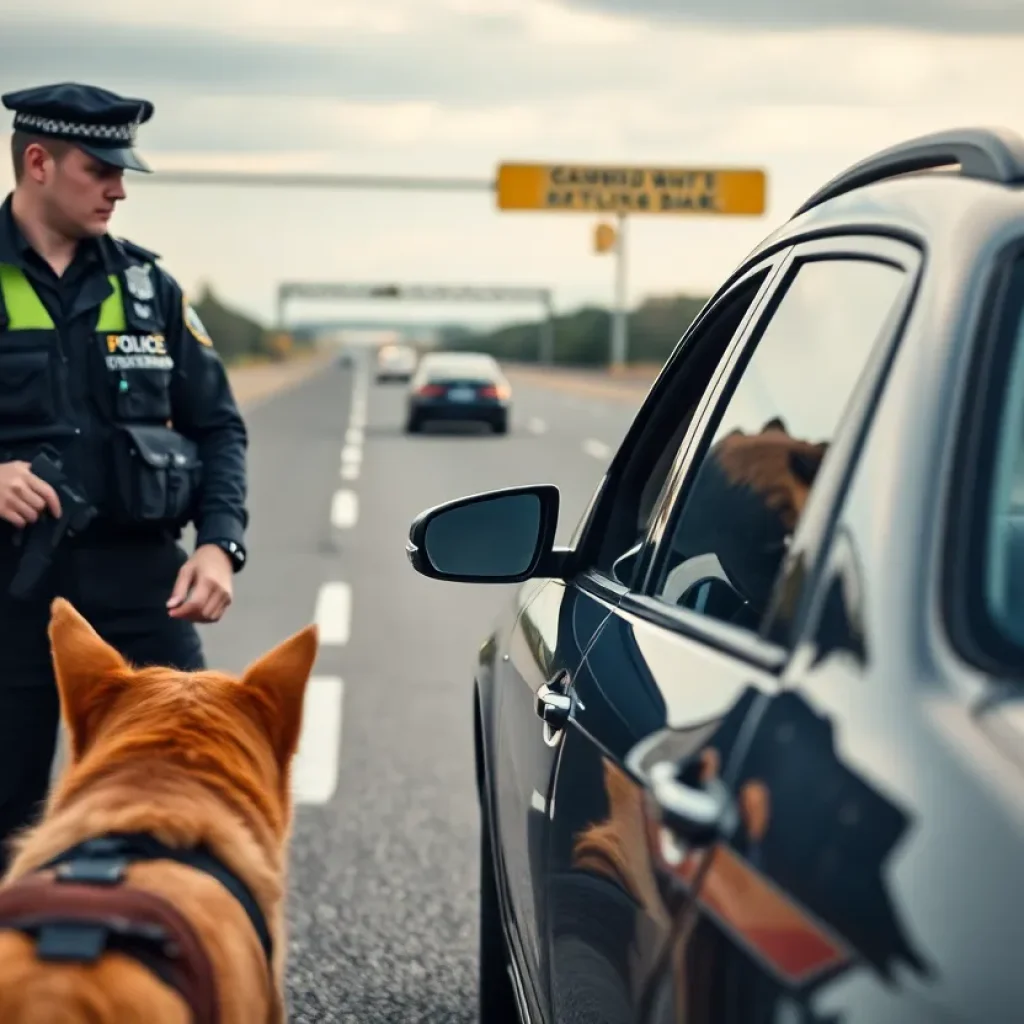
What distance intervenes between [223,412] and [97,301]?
1.41 feet

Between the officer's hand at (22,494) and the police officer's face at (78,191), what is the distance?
517 mm

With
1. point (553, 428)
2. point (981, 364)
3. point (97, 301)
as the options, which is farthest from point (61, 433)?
point (553, 428)

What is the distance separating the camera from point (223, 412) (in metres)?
4.08

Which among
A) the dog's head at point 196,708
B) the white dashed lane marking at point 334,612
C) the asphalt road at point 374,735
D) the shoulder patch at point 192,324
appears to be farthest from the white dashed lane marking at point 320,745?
the dog's head at point 196,708

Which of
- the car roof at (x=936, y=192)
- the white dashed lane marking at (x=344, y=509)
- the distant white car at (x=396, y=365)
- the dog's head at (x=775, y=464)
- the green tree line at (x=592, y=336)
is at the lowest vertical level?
the green tree line at (x=592, y=336)

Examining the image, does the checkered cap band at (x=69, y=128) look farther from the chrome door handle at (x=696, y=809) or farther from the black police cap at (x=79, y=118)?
A: the chrome door handle at (x=696, y=809)

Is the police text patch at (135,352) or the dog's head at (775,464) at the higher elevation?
the dog's head at (775,464)

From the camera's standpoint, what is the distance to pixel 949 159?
202 centimetres

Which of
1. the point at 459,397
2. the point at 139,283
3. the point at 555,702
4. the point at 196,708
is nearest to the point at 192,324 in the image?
the point at 139,283

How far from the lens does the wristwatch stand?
155 inches

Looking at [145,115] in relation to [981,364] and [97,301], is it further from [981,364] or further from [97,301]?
[981,364]

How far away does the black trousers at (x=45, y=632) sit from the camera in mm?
3842

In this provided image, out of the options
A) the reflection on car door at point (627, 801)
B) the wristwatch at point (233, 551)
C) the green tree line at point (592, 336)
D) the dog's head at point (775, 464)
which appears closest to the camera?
the reflection on car door at point (627, 801)

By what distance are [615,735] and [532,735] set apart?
2.35ft
